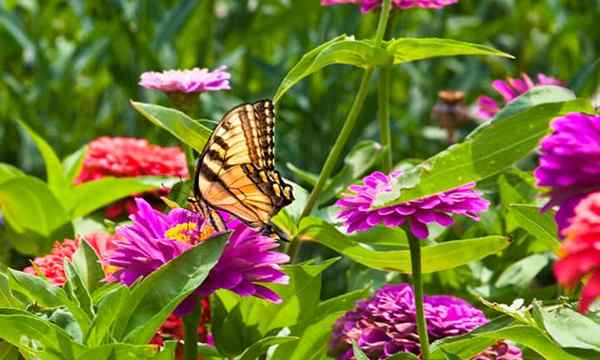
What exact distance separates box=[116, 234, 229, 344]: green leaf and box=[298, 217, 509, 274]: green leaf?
29cm

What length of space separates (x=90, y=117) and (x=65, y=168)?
1590mm

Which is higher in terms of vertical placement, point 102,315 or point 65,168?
Result: point 65,168

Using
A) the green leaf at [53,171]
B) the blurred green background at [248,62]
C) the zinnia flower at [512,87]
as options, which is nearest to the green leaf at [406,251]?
the zinnia flower at [512,87]

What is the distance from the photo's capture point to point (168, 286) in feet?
3.45

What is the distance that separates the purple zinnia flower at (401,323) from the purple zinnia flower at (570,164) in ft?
1.17

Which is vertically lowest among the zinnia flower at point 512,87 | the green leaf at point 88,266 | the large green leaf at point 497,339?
the large green leaf at point 497,339

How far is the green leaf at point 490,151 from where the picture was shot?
3.59 feet

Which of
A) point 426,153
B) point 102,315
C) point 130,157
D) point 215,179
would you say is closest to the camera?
point 102,315

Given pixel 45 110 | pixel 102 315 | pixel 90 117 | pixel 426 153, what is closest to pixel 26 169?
pixel 45 110

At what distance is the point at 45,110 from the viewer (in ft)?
9.79

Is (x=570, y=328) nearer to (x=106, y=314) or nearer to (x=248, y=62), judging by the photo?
(x=106, y=314)

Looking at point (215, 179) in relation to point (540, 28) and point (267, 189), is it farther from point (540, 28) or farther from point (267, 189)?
point (540, 28)

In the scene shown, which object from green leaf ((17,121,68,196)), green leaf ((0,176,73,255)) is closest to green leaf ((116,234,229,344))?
green leaf ((0,176,73,255))

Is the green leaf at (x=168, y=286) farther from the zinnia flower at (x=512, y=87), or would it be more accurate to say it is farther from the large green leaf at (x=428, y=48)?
the zinnia flower at (x=512, y=87)
